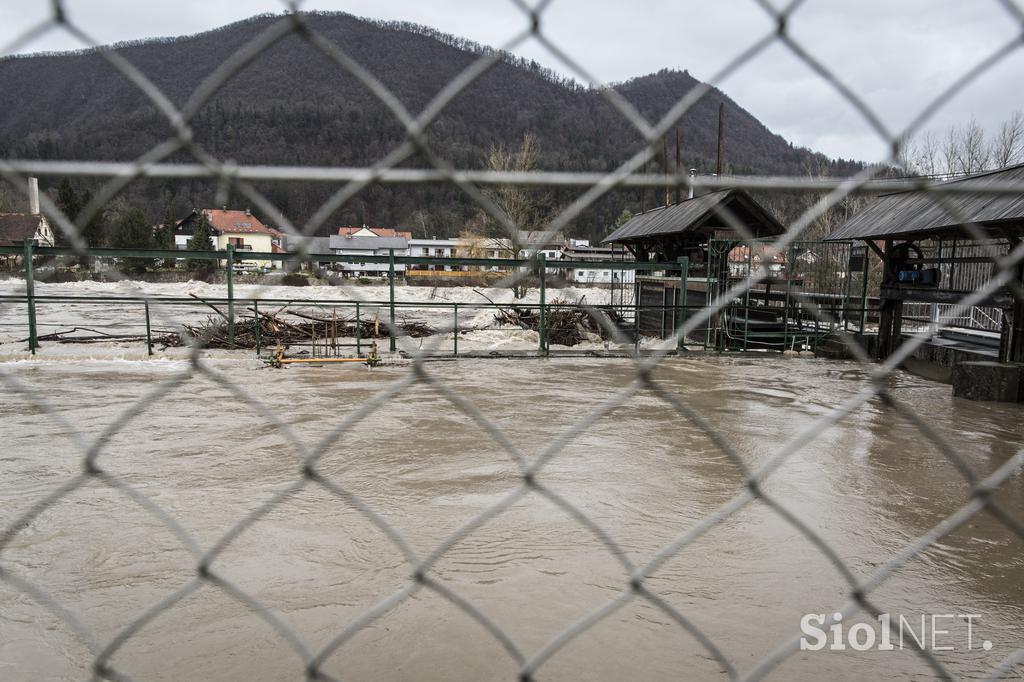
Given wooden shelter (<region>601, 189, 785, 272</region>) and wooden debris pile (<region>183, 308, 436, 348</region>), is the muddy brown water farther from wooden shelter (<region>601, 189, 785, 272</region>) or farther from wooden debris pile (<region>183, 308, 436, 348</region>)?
wooden shelter (<region>601, 189, 785, 272</region>)

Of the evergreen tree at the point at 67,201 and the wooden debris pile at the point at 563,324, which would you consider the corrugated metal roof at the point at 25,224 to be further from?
the wooden debris pile at the point at 563,324

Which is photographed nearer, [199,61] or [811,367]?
[199,61]

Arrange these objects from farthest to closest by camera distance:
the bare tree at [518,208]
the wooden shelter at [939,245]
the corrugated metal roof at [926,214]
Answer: the wooden shelter at [939,245]
the corrugated metal roof at [926,214]
the bare tree at [518,208]

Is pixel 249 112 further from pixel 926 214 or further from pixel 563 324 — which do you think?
pixel 563 324

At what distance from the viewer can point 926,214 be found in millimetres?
10836

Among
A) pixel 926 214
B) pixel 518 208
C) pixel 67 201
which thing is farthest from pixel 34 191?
pixel 926 214

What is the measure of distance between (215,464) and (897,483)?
18.7ft

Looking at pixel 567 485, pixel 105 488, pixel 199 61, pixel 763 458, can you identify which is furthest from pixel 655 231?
pixel 199 61

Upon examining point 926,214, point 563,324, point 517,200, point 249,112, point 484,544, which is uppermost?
point 926,214

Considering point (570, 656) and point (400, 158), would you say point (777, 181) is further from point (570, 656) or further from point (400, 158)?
point (570, 656)

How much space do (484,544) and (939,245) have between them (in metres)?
11.8

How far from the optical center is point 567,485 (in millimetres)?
5039

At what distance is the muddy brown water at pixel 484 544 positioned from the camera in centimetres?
289

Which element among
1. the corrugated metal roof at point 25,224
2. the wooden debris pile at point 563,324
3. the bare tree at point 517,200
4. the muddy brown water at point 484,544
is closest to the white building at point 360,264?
the bare tree at point 517,200
